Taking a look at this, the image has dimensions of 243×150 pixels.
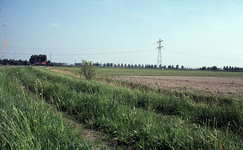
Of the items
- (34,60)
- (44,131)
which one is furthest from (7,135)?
(34,60)

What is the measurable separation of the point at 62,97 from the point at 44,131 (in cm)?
401

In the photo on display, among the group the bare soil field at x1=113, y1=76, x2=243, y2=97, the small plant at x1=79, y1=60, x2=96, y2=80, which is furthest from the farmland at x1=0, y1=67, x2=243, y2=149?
the small plant at x1=79, y1=60, x2=96, y2=80

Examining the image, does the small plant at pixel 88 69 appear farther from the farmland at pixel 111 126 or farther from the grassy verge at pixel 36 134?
the grassy verge at pixel 36 134

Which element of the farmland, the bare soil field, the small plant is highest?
the small plant

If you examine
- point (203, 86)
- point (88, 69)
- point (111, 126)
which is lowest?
point (203, 86)

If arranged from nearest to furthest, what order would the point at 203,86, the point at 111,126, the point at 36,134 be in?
1. the point at 36,134
2. the point at 111,126
3. the point at 203,86

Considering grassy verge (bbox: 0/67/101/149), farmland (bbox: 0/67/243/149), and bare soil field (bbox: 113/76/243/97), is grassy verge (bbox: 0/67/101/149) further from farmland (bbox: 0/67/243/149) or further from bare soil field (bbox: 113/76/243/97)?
bare soil field (bbox: 113/76/243/97)

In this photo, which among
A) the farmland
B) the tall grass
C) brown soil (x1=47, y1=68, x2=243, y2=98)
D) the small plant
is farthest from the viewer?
the small plant

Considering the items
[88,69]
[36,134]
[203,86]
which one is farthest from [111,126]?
[203,86]

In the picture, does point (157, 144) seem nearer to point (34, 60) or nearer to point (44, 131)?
point (44, 131)

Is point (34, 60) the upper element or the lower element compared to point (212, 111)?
upper

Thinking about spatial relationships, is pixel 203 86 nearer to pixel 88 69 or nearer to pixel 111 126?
pixel 88 69

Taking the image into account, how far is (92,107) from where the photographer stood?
560 centimetres

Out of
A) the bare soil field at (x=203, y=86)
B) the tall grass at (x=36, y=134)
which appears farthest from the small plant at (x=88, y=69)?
the tall grass at (x=36, y=134)
